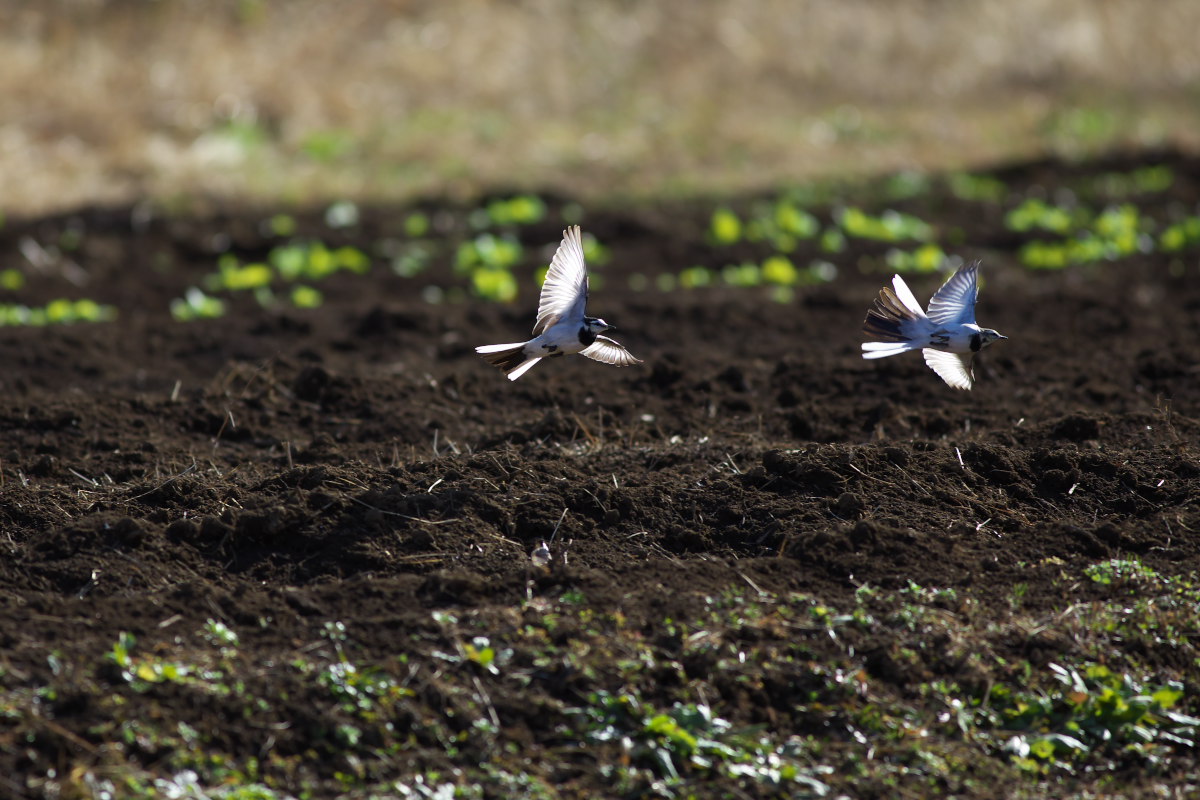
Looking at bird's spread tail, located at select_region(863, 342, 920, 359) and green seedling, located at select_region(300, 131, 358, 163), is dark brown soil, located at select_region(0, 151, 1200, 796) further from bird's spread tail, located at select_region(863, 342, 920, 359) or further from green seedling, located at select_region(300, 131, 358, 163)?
green seedling, located at select_region(300, 131, 358, 163)

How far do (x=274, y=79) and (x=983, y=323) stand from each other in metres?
8.79

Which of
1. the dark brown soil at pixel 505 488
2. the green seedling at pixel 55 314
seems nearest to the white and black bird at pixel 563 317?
the dark brown soil at pixel 505 488

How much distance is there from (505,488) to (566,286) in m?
0.83

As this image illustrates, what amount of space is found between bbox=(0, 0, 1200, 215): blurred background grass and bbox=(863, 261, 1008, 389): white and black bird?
24.2ft

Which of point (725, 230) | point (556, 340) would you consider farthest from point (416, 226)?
point (556, 340)

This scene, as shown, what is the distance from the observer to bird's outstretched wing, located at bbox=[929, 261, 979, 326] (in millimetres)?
4578

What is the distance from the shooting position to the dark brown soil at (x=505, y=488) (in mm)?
3645

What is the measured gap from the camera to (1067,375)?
6.90m

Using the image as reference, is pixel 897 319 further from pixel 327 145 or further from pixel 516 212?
pixel 327 145

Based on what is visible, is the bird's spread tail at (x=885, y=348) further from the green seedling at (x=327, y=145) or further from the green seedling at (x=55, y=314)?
the green seedling at (x=327, y=145)

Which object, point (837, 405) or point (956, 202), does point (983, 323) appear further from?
point (956, 202)

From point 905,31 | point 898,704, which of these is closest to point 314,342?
point 898,704

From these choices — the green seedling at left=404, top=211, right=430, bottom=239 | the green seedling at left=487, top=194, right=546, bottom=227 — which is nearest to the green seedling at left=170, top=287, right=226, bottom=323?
the green seedling at left=404, top=211, right=430, bottom=239

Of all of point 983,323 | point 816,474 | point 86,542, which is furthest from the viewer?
point 983,323
